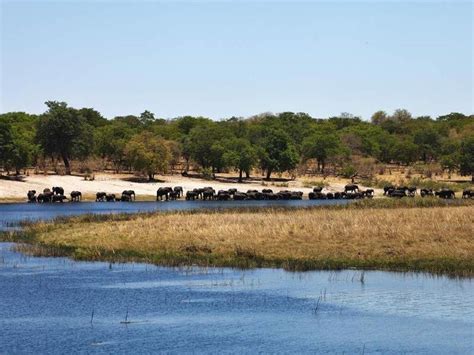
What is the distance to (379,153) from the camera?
14500cm

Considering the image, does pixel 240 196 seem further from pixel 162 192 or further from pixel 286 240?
pixel 286 240

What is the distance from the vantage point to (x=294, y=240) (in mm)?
40719

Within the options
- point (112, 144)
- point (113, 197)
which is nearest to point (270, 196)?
point (113, 197)

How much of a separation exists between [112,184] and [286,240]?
6353 cm

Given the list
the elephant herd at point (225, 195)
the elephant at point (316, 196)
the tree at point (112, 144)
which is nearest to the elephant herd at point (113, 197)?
the elephant herd at point (225, 195)

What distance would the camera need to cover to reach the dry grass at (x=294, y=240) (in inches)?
1447

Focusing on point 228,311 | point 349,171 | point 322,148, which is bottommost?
point 228,311

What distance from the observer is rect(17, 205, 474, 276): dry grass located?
121 ft

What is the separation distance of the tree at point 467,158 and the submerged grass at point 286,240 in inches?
2667

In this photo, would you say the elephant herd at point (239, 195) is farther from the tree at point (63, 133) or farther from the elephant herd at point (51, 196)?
the tree at point (63, 133)

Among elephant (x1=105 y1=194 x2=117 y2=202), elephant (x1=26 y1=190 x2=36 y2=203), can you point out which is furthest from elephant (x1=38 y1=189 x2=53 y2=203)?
elephant (x1=105 y1=194 x2=117 y2=202)

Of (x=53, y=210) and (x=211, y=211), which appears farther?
(x=53, y=210)

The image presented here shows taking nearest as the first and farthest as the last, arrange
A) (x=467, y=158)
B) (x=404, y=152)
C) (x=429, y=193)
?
(x=429, y=193) < (x=467, y=158) < (x=404, y=152)

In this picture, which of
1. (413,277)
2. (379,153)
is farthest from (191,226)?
(379,153)
